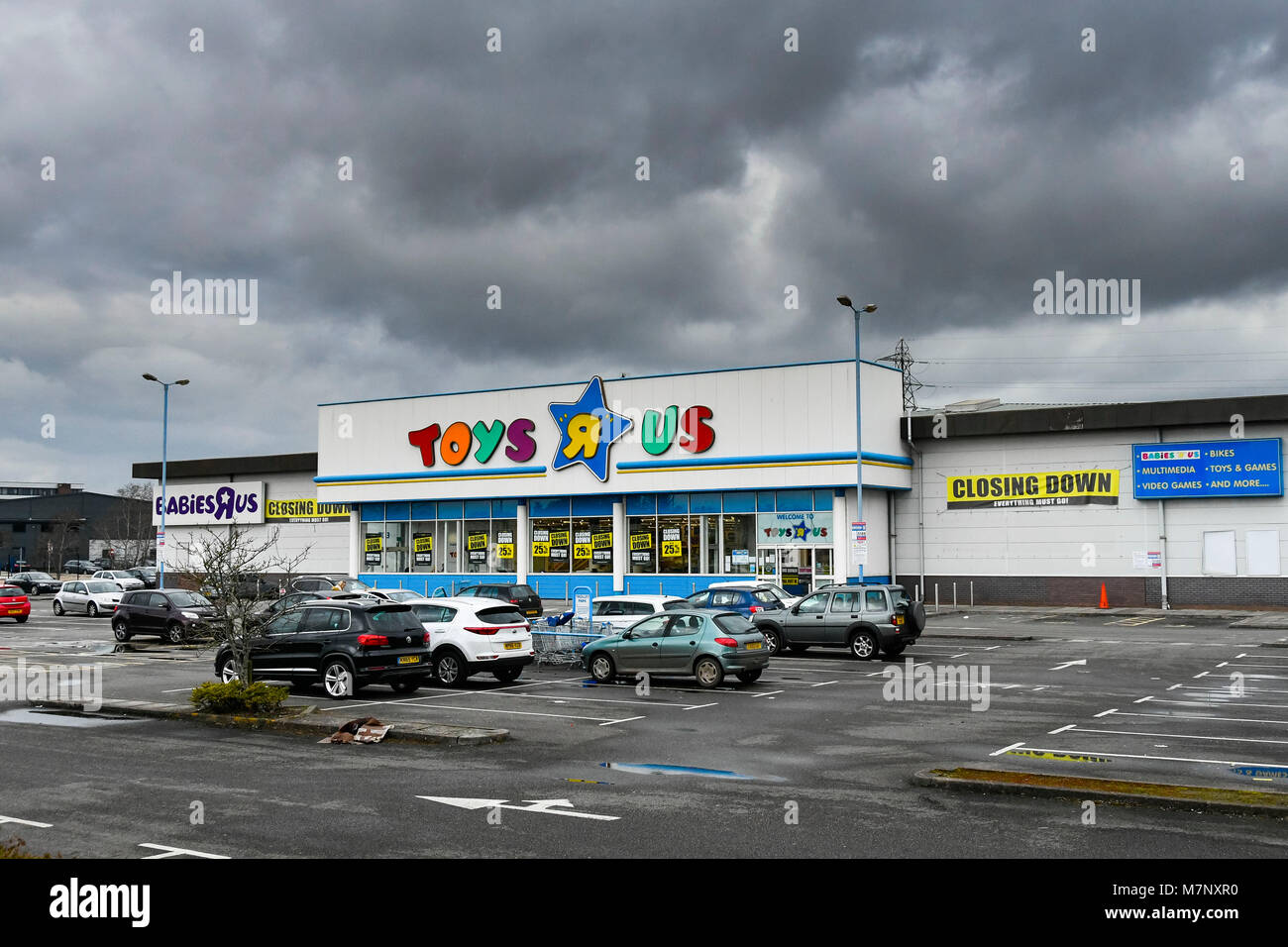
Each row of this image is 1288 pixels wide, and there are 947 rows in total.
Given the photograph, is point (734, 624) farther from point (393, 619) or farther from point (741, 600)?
point (741, 600)

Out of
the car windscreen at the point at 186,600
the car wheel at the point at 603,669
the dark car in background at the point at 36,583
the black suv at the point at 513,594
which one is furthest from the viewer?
the dark car in background at the point at 36,583

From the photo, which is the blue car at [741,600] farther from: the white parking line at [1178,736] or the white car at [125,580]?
the white car at [125,580]

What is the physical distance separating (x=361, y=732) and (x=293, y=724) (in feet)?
4.72

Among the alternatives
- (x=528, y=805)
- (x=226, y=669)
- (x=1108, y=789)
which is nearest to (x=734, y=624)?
(x=226, y=669)

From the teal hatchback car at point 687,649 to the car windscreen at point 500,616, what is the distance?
4.99ft

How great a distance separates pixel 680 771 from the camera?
40.9ft

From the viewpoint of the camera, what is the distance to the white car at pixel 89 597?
48.1 meters

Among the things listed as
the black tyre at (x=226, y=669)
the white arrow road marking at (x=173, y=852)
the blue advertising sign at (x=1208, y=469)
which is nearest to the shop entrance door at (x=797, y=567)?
the blue advertising sign at (x=1208, y=469)

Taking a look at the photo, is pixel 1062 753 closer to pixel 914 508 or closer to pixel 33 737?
pixel 33 737

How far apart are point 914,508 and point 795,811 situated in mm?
36537

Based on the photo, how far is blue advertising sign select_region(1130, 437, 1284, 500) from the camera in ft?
129

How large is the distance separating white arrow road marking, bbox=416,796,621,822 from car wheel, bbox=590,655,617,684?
37.4ft

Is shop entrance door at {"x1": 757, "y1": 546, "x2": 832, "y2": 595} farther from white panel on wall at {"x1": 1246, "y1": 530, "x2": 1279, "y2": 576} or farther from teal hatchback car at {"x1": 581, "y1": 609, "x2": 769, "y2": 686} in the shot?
teal hatchback car at {"x1": 581, "y1": 609, "x2": 769, "y2": 686}
